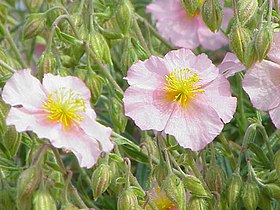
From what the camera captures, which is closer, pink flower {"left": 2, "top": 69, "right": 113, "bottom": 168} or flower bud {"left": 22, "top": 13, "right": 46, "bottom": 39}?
pink flower {"left": 2, "top": 69, "right": 113, "bottom": 168}

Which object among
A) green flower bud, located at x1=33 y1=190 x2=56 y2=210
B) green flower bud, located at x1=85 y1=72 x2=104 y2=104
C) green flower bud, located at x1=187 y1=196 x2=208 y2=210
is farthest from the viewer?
green flower bud, located at x1=85 y1=72 x2=104 y2=104

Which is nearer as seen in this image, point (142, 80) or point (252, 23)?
point (142, 80)

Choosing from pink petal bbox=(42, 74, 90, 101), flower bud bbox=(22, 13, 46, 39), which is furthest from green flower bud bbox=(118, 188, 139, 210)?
flower bud bbox=(22, 13, 46, 39)

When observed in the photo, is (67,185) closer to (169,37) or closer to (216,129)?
(216,129)

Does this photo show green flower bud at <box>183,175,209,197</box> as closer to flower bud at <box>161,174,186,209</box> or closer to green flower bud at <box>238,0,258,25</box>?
flower bud at <box>161,174,186,209</box>

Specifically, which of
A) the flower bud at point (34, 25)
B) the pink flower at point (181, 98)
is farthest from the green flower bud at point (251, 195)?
the flower bud at point (34, 25)

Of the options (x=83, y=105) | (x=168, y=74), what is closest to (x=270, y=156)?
(x=168, y=74)
